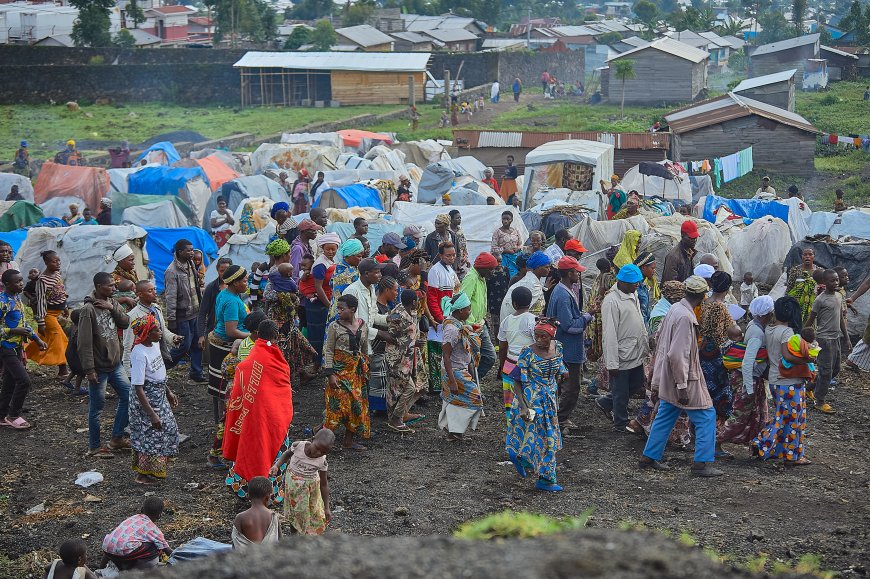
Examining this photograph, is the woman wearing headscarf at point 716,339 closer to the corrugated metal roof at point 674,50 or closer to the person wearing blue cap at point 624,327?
the person wearing blue cap at point 624,327

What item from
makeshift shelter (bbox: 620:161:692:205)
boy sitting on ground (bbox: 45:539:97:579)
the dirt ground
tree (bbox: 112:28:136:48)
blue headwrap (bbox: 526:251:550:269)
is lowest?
the dirt ground

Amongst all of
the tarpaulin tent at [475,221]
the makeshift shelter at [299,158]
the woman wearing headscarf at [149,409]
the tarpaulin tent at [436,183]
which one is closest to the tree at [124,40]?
the makeshift shelter at [299,158]

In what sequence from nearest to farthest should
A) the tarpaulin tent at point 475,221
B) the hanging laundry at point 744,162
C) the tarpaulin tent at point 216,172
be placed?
the tarpaulin tent at point 475,221
the tarpaulin tent at point 216,172
the hanging laundry at point 744,162

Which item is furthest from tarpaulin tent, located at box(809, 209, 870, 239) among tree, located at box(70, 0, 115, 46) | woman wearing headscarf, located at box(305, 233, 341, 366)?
tree, located at box(70, 0, 115, 46)

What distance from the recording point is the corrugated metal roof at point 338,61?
41.7 meters

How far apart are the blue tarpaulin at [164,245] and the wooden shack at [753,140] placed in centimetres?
1422

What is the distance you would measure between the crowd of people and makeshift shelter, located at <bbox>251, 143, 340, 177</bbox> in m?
11.7

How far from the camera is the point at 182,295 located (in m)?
9.18

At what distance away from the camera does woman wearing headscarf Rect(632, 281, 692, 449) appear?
25.6ft

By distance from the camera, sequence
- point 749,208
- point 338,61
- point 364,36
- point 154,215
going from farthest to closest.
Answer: point 364,36
point 338,61
point 749,208
point 154,215

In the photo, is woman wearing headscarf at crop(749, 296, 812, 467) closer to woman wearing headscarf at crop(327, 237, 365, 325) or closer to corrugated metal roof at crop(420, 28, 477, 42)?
woman wearing headscarf at crop(327, 237, 365, 325)

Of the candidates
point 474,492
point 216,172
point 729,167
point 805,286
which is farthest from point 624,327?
point 729,167

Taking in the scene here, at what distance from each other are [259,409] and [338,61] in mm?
37599

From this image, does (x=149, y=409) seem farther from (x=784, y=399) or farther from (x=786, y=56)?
(x=786, y=56)
